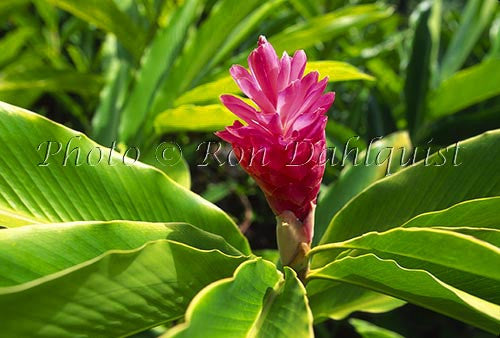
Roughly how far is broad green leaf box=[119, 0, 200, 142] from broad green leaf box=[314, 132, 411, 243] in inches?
16.8

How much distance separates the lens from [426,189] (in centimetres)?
80

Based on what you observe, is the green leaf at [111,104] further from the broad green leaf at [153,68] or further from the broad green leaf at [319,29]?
the broad green leaf at [319,29]

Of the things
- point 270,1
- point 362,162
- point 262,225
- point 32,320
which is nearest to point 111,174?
point 32,320

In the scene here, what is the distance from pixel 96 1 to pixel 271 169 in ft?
3.02

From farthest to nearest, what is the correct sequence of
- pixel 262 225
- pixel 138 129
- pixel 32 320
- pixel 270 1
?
1. pixel 262 225
2. pixel 270 1
3. pixel 138 129
4. pixel 32 320

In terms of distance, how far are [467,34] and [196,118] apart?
3.43 ft

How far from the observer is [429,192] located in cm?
80

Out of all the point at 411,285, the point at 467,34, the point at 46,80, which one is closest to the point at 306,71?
the point at 411,285

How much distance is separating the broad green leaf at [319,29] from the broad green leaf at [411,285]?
28.2 inches

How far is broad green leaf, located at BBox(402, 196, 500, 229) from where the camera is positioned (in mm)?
645

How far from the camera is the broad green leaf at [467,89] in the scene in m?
1.40

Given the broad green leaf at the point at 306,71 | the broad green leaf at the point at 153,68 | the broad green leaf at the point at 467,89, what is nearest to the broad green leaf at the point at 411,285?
the broad green leaf at the point at 306,71

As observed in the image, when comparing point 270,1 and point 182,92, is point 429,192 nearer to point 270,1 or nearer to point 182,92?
point 182,92

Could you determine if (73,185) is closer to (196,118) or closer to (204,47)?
(196,118)
